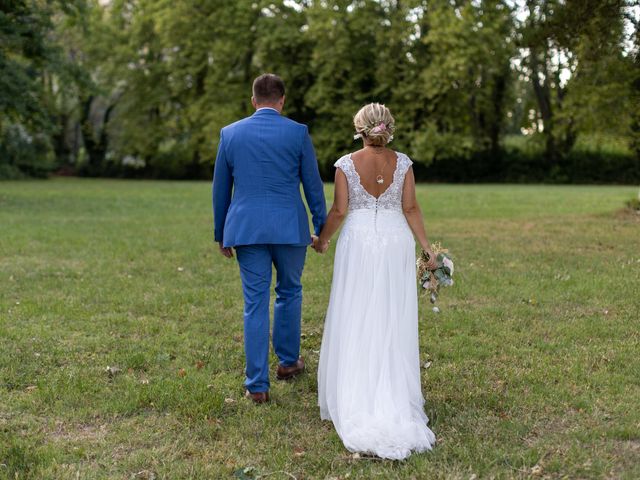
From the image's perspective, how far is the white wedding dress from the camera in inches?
173

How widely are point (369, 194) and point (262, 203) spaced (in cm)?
74

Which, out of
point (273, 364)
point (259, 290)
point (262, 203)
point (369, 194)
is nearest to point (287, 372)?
point (273, 364)

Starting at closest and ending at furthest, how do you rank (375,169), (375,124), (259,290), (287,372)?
(375,124) → (375,169) → (259,290) → (287,372)

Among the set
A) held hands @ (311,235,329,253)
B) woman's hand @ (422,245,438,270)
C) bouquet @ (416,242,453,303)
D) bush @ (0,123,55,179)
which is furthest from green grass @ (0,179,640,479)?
bush @ (0,123,55,179)

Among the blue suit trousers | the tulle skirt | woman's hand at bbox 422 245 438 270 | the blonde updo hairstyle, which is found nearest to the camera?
the tulle skirt

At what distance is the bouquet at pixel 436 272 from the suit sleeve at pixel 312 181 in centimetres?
75

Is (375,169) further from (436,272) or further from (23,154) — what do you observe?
(23,154)

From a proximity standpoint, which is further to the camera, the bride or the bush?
the bush

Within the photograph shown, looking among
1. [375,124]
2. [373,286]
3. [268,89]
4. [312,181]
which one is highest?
[268,89]

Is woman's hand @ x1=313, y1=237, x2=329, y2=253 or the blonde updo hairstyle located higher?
the blonde updo hairstyle

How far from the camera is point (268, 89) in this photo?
4891mm

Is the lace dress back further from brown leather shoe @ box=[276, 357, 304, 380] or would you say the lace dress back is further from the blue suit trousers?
brown leather shoe @ box=[276, 357, 304, 380]

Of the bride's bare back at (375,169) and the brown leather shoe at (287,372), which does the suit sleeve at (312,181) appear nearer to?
the bride's bare back at (375,169)

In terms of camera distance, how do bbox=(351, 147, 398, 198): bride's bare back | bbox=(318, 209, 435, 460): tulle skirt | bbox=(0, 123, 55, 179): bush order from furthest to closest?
bbox=(0, 123, 55, 179): bush, bbox=(351, 147, 398, 198): bride's bare back, bbox=(318, 209, 435, 460): tulle skirt
